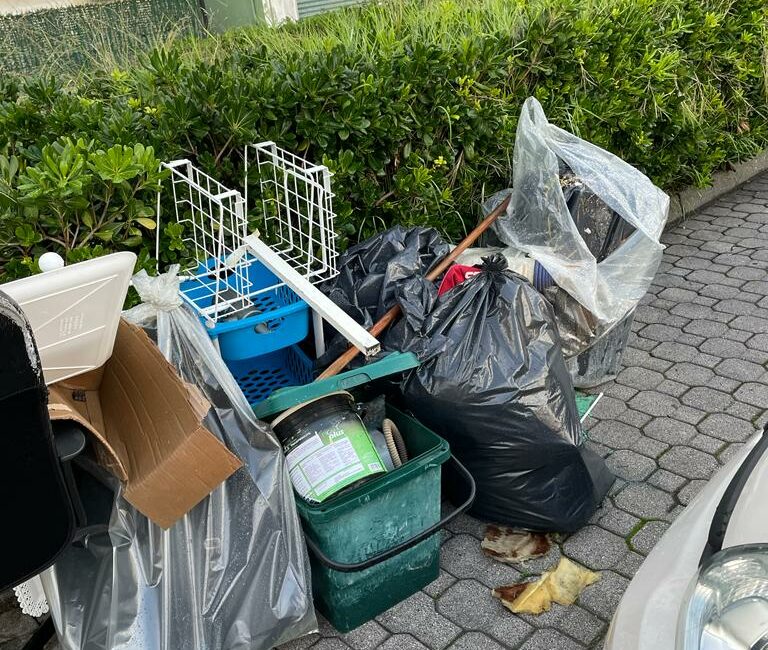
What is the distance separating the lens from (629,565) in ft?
7.84

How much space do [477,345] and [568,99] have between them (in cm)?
222

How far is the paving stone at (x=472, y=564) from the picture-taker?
239 centimetres

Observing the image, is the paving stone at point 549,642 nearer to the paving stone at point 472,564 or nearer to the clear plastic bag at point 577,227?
the paving stone at point 472,564

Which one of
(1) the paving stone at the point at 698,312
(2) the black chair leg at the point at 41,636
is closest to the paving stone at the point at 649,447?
(1) the paving stone at the point at 698,312

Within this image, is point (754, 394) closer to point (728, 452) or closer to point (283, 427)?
point (728, 452)

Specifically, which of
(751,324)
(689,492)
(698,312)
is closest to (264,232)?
(689,492)

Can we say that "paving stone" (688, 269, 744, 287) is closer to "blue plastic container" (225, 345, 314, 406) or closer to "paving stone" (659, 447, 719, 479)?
"paving stone" (659, 447, 719, 479)

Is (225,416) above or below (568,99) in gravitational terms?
below

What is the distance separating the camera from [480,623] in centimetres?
224

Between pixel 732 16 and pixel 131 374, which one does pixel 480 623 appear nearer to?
pixel 131 374

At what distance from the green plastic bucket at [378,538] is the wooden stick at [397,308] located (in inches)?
13.2

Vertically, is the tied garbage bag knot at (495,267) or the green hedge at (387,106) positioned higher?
the green hedge at (387,106)

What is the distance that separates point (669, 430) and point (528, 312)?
1.05 m

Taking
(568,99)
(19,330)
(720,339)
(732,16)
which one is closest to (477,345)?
(19,330)
